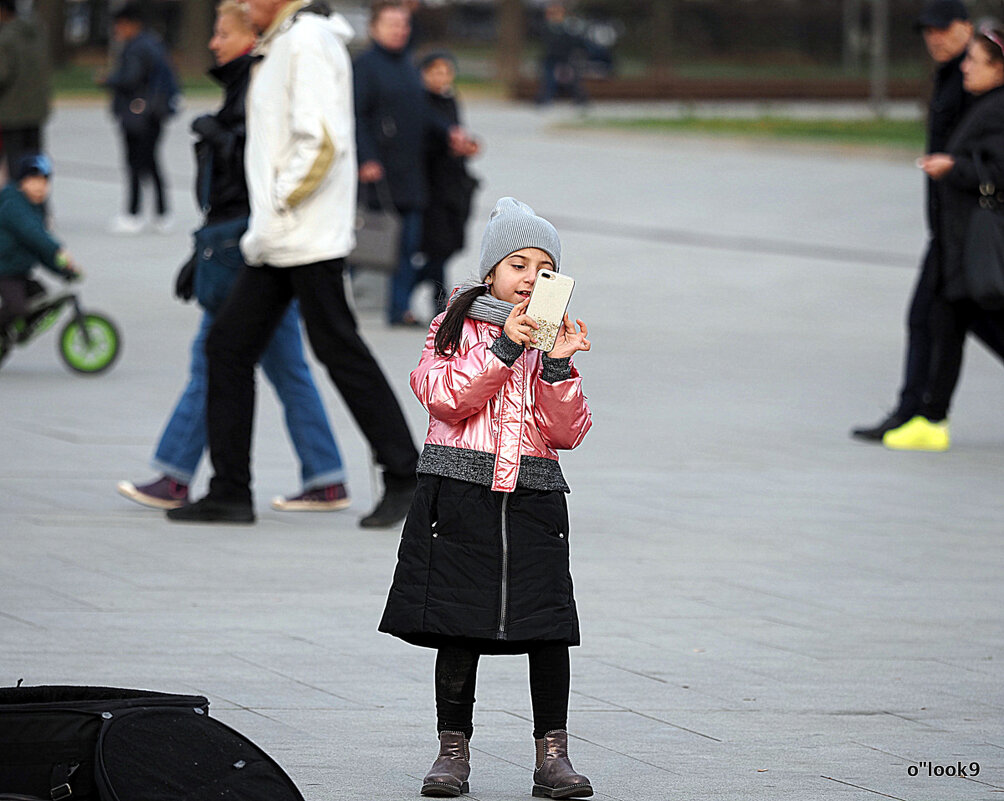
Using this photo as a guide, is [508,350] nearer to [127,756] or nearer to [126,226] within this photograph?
[127,756]

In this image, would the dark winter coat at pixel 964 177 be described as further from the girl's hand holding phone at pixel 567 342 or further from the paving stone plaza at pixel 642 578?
the girl's hand holding phone at pixel 567 342

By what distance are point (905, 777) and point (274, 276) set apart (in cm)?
334

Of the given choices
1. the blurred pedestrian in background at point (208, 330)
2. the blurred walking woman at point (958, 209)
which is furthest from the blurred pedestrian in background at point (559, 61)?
the blurred pedestrian in background at point (208, 330)

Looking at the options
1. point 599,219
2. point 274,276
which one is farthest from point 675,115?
point 274,276

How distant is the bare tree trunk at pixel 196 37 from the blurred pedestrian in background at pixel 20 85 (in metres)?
26.2

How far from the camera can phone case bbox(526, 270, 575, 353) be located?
13.0ft

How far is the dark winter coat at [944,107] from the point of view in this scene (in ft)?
28.2

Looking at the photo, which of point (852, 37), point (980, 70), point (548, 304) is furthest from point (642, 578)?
point (852, 37)

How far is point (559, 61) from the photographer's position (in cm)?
3466

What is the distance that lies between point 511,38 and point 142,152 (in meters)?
21.4

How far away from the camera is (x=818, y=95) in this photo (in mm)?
36844

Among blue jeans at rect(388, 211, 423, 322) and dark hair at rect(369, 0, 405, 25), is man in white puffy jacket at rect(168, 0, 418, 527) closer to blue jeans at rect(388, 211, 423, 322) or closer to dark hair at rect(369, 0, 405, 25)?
dark hair at rect(369, 0, 405, 25)

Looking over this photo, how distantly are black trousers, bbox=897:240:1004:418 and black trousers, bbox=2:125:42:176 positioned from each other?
792 centimetres

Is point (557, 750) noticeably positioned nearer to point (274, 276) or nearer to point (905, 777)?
point (905, 777)
